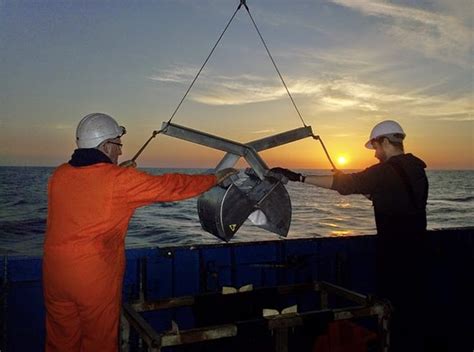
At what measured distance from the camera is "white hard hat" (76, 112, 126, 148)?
9.55ft

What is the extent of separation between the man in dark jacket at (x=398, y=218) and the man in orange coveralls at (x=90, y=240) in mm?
1230

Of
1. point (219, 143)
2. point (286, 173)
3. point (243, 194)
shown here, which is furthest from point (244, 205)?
point (219, 143)

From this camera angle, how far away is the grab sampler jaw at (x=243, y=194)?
3.20m

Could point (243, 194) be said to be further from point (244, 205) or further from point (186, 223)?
point (186, 223)

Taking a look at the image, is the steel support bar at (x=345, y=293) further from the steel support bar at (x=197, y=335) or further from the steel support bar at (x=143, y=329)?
the steel support bar at (x=143, y=329)

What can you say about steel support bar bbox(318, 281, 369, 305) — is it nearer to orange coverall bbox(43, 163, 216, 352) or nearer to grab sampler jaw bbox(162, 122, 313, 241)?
grab sampler jaw bbox(162, 122, 313, 241)

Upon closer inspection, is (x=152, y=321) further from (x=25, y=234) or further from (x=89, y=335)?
(x=25, y=234)

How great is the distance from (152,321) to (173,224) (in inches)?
824

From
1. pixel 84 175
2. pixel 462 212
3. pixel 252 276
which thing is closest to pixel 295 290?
pixel 252 276

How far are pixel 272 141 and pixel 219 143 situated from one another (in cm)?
53

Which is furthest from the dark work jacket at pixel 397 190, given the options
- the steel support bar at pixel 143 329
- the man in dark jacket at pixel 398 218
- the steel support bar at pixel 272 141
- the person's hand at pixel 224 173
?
the steel support bar at pixel 143 329

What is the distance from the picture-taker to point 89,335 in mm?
2734

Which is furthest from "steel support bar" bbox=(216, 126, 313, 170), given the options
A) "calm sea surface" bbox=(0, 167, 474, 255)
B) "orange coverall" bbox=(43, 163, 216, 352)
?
"calm sea surface" bbox=(0, 167, 474, 255)

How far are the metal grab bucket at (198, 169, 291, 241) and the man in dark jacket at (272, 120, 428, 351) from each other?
202 mm
